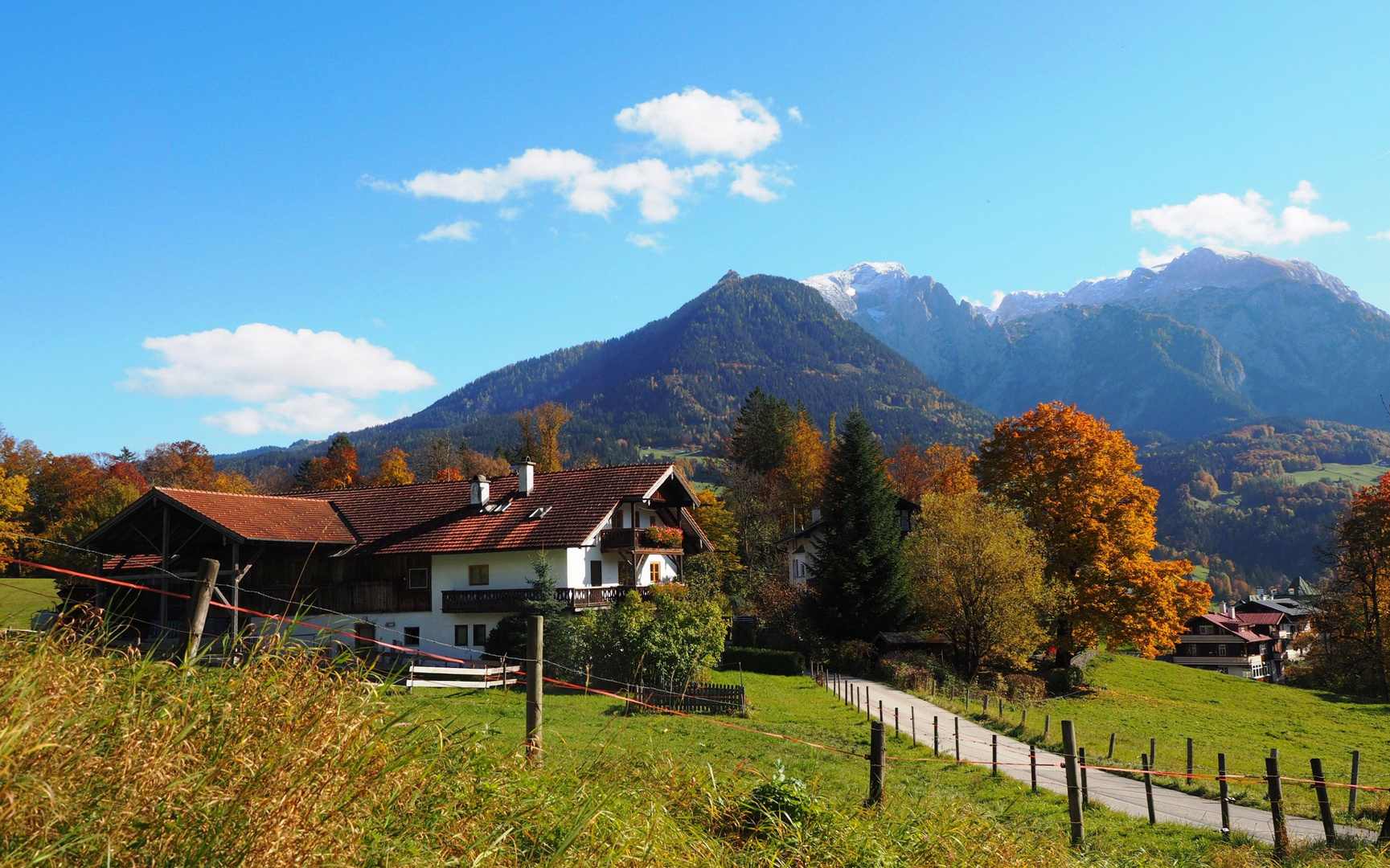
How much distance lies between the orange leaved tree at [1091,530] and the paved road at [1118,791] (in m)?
15.4

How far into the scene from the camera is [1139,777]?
2080 centimetres

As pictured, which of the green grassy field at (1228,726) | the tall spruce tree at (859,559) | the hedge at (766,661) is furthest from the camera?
the tall spruce tree at (859,559)

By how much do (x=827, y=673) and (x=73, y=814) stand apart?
3951 centimetres

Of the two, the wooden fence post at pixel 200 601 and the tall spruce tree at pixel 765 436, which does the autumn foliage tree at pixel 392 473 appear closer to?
the tall spruce tree at pixel 765 436

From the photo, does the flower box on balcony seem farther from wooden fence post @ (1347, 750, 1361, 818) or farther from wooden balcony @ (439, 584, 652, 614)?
wooden fence post @ (1347, 750, 1361, 818)

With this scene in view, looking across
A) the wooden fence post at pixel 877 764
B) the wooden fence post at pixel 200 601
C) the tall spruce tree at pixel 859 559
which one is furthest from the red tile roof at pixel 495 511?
the wooden fence post at pixel 200 601

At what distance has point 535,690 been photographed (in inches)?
309

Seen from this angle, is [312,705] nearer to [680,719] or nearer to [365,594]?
[680,719]

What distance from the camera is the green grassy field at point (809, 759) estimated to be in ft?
26.2

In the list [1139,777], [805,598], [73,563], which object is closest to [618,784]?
[1139,777]

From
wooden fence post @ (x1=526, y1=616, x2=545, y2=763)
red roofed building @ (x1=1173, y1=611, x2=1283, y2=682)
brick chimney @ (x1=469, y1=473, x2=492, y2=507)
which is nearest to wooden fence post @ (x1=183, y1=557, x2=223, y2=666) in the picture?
wooden fence post @ (x1=526, y1=616, x2=545, y2=763)

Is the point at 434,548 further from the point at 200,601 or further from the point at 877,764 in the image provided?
the point at 200,601

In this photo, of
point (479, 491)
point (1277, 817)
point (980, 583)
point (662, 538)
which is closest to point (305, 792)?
point (1277, 817)

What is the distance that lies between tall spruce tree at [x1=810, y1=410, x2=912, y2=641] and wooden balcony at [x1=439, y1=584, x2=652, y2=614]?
35.8 ft
